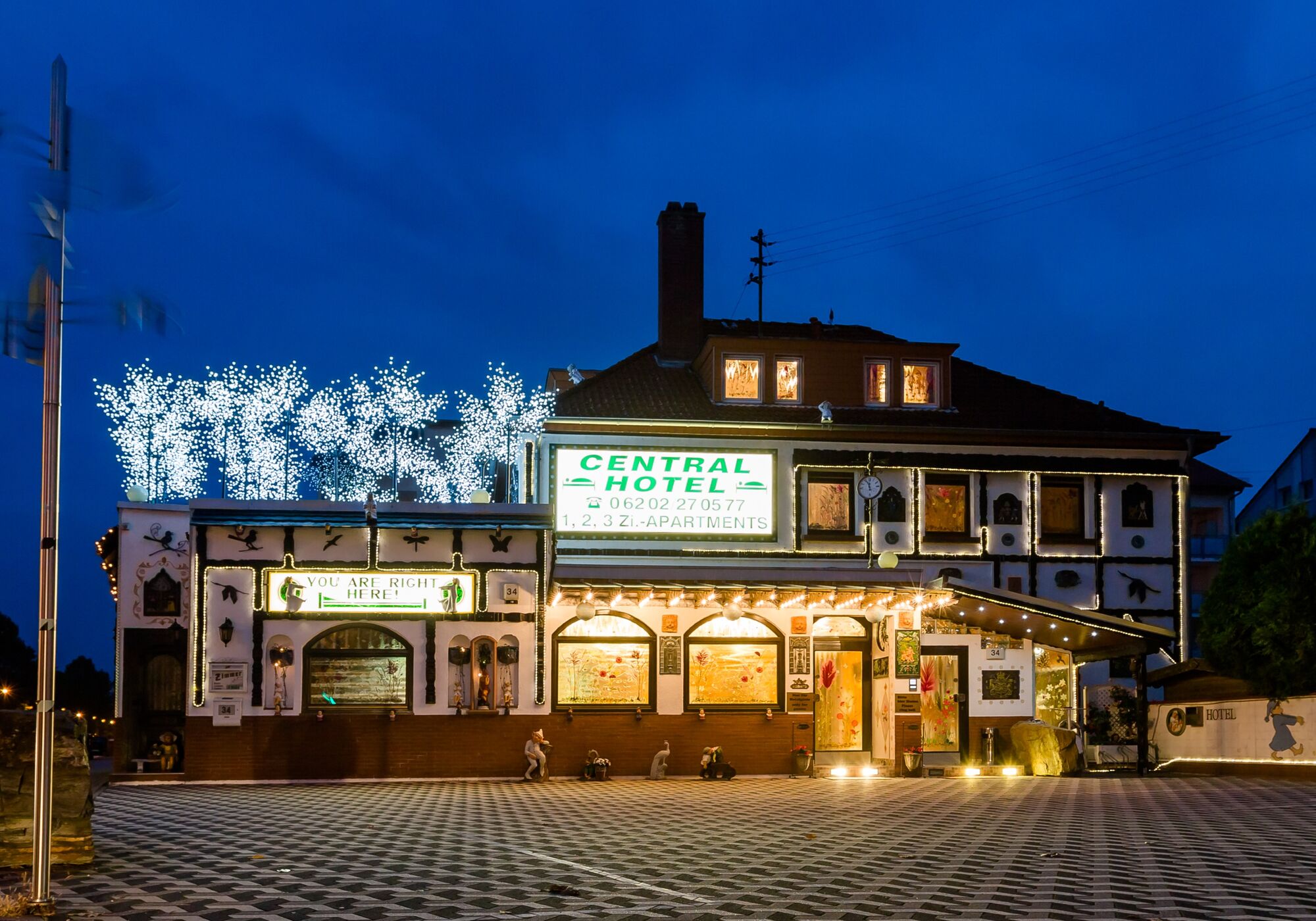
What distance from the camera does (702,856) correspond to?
47.1 ft

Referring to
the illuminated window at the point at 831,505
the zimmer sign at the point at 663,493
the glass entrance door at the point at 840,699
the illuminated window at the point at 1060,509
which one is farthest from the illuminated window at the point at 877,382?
the glass entrance door at the point at 840,699

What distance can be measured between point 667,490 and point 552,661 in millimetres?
4819

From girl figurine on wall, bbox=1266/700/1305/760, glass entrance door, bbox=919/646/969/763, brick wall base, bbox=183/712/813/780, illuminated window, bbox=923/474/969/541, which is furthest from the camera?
illuminated window, bbox=923/474/969/541

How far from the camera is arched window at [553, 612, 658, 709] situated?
90.8 feet

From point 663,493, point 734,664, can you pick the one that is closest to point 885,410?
point 663,493

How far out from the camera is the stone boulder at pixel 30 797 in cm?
1341

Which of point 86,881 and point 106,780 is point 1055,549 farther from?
point 86,881

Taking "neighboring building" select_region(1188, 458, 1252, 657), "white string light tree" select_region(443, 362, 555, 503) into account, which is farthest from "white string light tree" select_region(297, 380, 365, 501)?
"neighboring building" select_region(1188, 458, 1252, 657)

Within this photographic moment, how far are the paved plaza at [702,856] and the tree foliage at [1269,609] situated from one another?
3.79 m

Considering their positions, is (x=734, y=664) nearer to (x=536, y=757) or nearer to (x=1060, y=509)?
(x=536, y=757)

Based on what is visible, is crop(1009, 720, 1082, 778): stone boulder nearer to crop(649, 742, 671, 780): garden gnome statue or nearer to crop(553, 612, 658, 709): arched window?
crop(649, 742, 671, 780): garden gnome statue

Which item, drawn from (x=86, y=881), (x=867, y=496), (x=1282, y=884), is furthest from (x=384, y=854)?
(x=867, y=496)

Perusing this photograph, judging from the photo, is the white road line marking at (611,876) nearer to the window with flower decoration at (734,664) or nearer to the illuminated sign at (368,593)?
the illuminated sign at (368,593)

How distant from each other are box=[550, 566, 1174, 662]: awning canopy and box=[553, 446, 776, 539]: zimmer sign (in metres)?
2.43
